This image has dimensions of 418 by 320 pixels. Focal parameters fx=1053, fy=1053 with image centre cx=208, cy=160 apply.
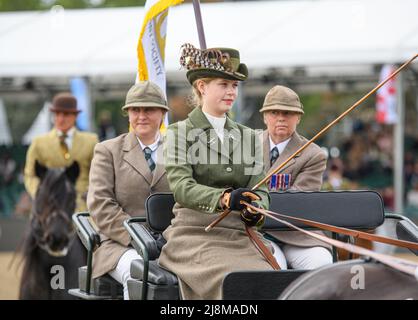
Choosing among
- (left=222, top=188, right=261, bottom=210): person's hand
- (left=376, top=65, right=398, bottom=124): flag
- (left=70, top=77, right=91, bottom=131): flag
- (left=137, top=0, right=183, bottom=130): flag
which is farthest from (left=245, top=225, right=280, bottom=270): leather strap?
(left=70, top=77, right=91, bottom=131): flag

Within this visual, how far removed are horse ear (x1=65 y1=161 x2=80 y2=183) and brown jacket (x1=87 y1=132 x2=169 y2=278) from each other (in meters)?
2.25

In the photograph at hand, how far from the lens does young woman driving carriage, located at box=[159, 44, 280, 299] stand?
4812 millimetres

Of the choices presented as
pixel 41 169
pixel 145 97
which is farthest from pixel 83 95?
pixel 145 97

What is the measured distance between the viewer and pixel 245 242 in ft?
16.4

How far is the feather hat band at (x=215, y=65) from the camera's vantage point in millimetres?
5055

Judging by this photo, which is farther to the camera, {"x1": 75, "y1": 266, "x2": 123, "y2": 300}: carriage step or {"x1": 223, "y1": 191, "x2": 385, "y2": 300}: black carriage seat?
{"x1": 75, "y1": 266, "x2": 123, "y2": 300}: carriage step

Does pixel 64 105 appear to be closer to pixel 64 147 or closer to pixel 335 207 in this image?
pixel 64 147

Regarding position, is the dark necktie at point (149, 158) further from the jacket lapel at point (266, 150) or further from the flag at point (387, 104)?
the flag at point (387, 104)

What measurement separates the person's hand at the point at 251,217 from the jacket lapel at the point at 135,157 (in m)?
1.47

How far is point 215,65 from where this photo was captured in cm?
509

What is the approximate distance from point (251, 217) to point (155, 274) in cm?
59

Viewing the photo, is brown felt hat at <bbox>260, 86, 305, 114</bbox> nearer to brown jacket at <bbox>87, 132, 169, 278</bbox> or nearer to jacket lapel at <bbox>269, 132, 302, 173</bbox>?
jacket lapel at <bbox>269, 132, 302, 173</bbox>

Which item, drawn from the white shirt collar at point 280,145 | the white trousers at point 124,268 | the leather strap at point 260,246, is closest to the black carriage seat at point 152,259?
the white trousers at point 124,268
